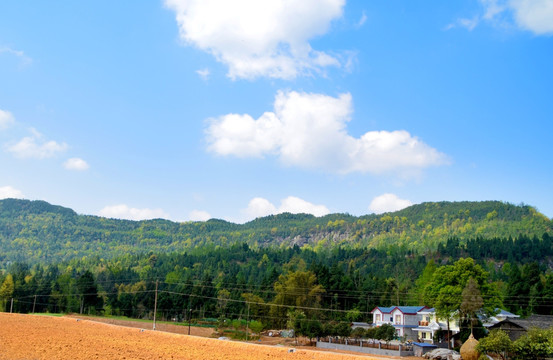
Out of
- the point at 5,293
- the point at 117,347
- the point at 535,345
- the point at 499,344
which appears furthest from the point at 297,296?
the point at 5,293

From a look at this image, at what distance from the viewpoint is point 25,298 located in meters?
120

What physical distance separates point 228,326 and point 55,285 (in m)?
58.7

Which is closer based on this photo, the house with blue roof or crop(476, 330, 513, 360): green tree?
crop(476, 330, 513, 360): green tree

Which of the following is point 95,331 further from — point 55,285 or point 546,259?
point 546,259

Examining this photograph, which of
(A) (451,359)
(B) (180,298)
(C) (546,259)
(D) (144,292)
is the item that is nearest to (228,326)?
(B) (180,298)

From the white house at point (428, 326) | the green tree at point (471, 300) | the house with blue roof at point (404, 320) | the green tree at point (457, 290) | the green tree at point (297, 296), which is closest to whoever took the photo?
the green tree at point (471, 300)

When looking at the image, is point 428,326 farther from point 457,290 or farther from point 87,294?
point 87,294

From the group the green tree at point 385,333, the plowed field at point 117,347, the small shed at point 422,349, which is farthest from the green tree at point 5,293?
the small shed at point 422,349

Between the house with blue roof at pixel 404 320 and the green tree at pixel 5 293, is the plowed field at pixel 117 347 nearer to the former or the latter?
the house with blue roof at pixel 404 320

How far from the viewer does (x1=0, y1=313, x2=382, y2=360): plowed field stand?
34.8m

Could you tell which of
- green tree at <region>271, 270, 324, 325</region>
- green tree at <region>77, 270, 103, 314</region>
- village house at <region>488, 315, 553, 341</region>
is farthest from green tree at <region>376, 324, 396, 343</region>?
green tree at <region>77, 270, 103, 314</region>

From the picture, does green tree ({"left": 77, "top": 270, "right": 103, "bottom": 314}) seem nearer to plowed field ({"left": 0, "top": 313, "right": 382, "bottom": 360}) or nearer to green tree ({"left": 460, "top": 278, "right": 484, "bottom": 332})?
plowed field ({"left": 0, "top": 313, "right": 382, "bottom": 360})

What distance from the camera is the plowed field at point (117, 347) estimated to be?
34.8 metres

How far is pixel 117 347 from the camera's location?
132 ft
